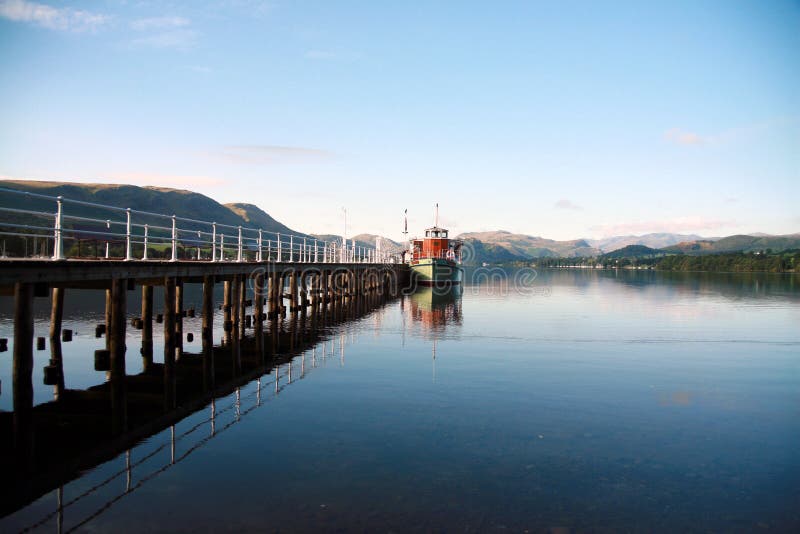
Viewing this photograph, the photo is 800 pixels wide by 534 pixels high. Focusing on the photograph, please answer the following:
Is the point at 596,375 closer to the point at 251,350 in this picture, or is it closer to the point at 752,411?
the point at 752,411

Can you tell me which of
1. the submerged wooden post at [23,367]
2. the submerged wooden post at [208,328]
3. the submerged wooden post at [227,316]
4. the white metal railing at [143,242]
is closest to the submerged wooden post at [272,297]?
the white metal railing at [143,242]

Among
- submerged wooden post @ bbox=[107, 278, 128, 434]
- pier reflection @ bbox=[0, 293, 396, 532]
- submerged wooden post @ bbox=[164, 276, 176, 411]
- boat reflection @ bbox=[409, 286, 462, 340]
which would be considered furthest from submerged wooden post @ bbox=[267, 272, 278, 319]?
submerged wooden post @ bbox=[107, 278, 128, 434]

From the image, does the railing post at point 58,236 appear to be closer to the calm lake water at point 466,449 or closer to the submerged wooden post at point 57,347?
the calm lake water at point 466,449

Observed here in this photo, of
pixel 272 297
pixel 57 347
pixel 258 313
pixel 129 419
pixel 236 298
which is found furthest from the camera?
pixel 272 297

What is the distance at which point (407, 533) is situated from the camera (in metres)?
8.35

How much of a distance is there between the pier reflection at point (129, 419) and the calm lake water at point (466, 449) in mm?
113

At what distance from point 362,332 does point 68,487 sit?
834 inches

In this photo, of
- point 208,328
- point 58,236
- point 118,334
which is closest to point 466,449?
point 118,334

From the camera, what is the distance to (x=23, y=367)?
12.2 meters

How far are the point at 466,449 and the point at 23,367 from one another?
9021 mm

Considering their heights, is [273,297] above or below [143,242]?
below

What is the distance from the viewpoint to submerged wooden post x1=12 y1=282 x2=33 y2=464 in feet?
38.9

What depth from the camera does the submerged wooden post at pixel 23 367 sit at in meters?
11.9

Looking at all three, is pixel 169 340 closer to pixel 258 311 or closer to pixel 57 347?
pixel 57 347
